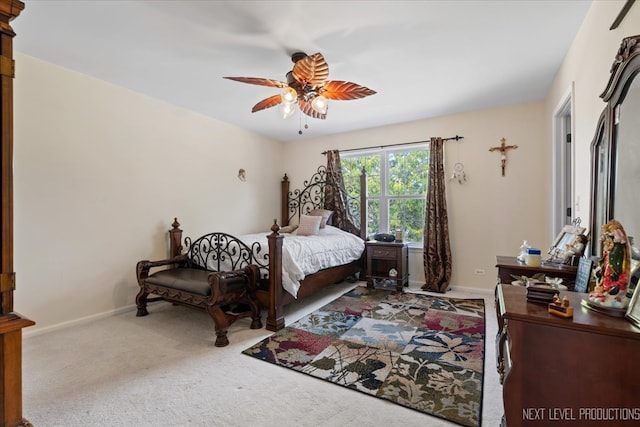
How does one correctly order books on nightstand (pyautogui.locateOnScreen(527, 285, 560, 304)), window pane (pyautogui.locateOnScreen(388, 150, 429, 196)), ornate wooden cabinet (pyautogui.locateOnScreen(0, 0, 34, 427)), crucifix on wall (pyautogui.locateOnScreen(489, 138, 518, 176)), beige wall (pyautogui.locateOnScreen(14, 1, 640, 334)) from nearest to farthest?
ornate wooden cabinet (pyautogui.locateOnScreen(0, 0, 34, 427)), books on nightstand (pyautogui.locateOnScreen(527, 285, 560, 304)), beige wall (pyautogui.locateOnScreen(14, 1, 640, 334)), crucifix on wall (pyautogui.locateOnScreen(489, 138, 518, 176)), window pane (pyautogui.locateOnScreen(388, 150, 429, 196))

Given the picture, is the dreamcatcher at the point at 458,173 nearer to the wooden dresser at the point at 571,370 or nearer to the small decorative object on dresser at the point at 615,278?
the small decorative object on dresser at the point at 615,278

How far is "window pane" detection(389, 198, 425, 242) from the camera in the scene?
4.47 m

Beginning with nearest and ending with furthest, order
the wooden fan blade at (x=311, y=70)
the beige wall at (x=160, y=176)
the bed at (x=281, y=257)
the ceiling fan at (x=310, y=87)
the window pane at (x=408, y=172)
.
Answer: the wooden fan blade at (x=311, y=70)
the ceiling fan at (x=310, y=87)
the beige wall at (x=160, y=176)
the bed at (x=281, y=257)
the window pane at (x=408, y=172)

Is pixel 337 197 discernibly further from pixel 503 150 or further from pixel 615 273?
pixel 615 273

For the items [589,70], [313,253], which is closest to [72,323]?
[313,253]

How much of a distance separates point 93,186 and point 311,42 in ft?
8.78

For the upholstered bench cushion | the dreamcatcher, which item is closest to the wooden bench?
the upholstered bench cushion

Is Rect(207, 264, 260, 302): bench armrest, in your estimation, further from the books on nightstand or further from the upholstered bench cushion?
the books on nightstand

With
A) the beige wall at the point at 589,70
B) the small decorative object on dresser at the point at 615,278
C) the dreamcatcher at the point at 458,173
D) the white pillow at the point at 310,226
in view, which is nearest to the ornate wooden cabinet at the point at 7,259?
the small decorative object on dresser at the point at 615,278

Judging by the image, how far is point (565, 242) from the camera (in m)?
2.15

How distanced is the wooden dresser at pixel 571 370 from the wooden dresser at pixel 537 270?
3.40ft

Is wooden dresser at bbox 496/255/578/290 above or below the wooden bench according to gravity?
above

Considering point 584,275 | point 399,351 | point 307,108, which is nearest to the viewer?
point 584,275

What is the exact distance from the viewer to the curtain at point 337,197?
4840mm
